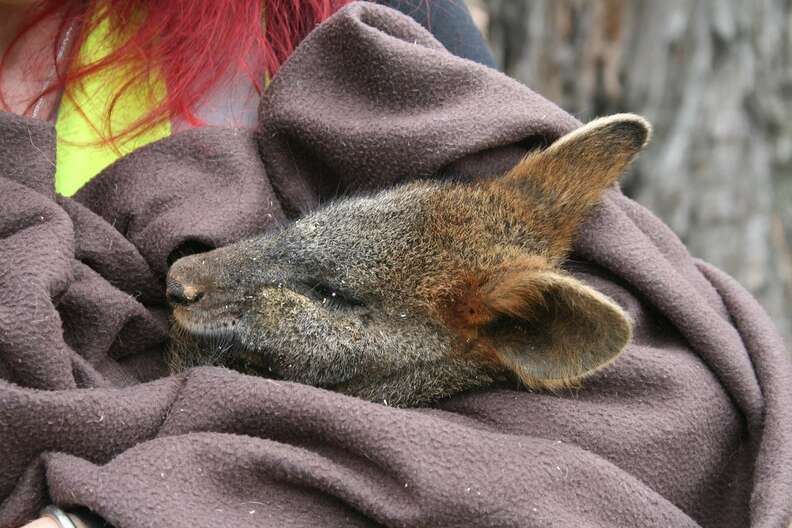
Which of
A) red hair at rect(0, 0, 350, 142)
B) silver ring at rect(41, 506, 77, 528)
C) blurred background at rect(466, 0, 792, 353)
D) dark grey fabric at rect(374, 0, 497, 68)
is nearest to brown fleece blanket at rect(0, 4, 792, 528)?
silver ring at rect(41, 506, 77, 528)

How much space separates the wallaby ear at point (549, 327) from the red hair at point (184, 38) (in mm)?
898

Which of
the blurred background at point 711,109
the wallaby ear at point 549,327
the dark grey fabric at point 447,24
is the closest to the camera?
the wallaby ear at point 549,327

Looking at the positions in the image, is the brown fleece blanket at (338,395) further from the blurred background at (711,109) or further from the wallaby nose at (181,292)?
the blurred background at (711,109)

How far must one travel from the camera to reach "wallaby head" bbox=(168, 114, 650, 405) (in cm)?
237

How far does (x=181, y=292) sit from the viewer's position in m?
2.33

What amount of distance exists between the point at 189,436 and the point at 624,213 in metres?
1.21

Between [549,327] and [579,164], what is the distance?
19.8 inches

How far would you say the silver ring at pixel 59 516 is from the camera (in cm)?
173

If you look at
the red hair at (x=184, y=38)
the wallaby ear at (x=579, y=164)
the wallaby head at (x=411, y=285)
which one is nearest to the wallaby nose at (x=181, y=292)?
the wallaby head at (x=411, y=285)

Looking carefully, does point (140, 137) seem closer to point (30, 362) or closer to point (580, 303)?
point (30, 362)

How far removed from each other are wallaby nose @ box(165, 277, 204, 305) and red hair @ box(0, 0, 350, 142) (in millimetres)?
459

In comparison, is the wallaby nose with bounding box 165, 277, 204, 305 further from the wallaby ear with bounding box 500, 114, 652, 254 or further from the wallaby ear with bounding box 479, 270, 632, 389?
the wallaby ear with bounding box 500, 114, 652, 254

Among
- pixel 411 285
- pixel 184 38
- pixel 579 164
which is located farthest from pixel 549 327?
pixel 184 38

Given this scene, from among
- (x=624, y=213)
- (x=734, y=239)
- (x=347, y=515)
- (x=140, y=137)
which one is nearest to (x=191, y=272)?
(x=140, y=137)
